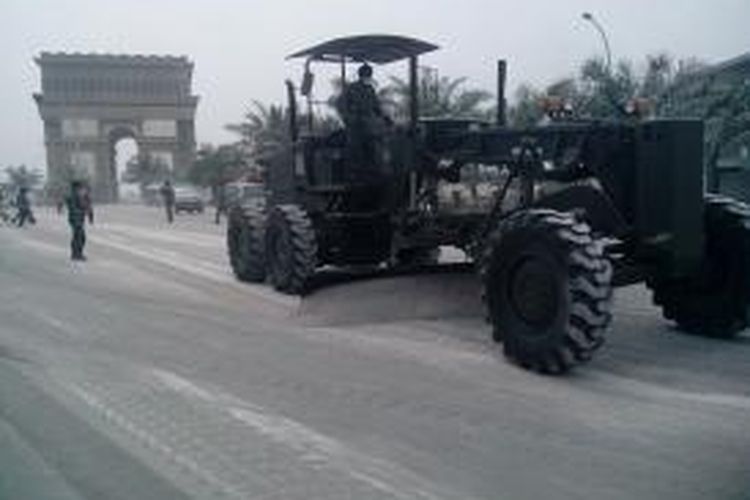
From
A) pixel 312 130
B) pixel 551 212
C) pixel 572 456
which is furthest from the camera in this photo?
pixel 312 130

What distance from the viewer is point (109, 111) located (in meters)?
100

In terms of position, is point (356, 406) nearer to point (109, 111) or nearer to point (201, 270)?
point (201, 270)

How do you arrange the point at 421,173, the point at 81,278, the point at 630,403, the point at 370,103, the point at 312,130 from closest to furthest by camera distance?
the point at 630,403, the point at 421,173, the point at 370,103, the point at 312,130, the point at 81,278

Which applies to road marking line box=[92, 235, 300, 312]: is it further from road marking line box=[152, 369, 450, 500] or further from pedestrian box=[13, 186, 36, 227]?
pedestrian box=[13, 186, 36, 227]

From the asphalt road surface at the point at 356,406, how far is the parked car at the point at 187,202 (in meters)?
46.0

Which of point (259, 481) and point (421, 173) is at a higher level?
point (421, 173)

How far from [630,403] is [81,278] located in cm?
1222

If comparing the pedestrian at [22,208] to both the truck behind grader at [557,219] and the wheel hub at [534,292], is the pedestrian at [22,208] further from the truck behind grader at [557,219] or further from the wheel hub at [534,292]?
the wheel hub at [534,292]

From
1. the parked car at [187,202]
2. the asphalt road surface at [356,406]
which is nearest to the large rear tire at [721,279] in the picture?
the asphalt road surface at [356,406]

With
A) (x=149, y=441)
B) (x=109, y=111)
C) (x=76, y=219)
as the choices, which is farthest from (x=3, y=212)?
(x=109, y=111)

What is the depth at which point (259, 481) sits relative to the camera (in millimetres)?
6840

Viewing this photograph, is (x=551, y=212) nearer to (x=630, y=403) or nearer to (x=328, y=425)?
(x=630, y=403)

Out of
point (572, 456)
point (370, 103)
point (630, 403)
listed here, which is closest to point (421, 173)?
point (370, 103)

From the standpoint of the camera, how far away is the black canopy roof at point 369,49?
48.1ft
